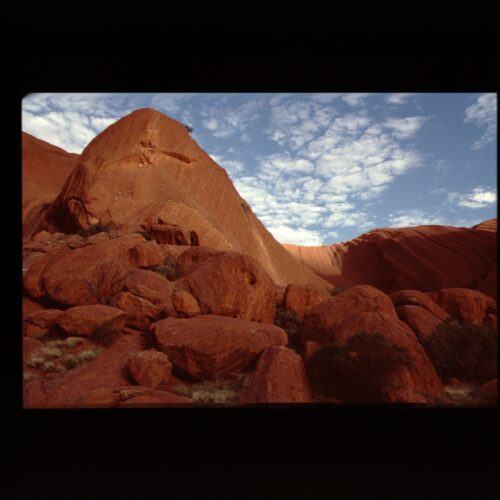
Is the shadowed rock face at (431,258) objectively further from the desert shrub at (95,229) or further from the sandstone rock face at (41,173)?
the sandstone rock face at (41,173)

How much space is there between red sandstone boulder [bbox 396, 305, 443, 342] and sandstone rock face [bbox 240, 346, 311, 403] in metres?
3.07

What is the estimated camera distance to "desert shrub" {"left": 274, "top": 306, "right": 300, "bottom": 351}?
23.0 feet

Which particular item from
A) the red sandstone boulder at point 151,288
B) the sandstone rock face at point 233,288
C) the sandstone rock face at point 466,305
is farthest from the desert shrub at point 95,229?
the sandstone rock face at point 466,305

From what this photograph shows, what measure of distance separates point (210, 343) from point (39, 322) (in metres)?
3.86

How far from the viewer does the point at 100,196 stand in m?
12.1

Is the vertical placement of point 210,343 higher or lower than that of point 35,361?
higher

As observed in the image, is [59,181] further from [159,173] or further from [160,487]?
[160,487]

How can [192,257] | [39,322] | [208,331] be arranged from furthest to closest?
[192,257] < [39,322] < [208,331]

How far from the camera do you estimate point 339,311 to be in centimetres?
640

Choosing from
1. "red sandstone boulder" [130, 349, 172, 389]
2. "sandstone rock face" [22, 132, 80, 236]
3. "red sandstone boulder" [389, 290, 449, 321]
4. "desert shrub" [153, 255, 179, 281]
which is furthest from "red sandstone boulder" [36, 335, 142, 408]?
"sandstone rock face" [22, 132, 80, 236]

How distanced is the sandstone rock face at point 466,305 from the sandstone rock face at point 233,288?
4.67 m

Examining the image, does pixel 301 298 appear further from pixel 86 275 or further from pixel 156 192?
pixel 156 192

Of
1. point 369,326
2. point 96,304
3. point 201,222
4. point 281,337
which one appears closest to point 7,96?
point 96,304

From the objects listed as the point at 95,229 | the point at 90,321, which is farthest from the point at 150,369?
the point at 95,229
